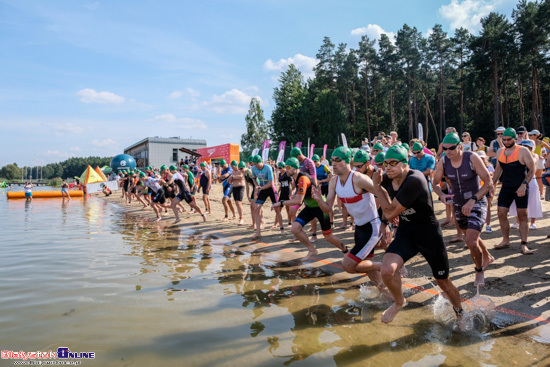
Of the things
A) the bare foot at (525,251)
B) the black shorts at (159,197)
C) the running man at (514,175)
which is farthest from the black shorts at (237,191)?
the bare foot at (525,251)

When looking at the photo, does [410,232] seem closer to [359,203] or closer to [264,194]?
[359,203]

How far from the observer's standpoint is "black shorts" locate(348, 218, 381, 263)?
4.53m

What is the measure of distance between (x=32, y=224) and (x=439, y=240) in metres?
14.8

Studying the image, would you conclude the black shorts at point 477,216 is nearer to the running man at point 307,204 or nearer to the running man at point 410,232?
the running man at point 410,232

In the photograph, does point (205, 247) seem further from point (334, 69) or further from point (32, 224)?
point (334, 69)

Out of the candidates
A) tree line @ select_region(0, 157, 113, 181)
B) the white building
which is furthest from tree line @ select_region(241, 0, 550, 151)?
tree line @ select_region(0, 157, 113, 181)

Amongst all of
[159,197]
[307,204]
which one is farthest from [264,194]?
[159,197]

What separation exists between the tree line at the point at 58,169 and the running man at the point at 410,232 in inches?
6662

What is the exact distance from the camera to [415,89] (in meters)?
44.5

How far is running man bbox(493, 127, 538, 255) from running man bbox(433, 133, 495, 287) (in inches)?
37.9

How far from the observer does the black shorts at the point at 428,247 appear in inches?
147

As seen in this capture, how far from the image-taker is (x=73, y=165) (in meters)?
172

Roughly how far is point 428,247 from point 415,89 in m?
45.5

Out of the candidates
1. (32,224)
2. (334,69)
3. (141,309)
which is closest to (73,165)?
(334,69)
